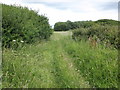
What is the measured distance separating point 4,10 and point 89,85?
484 centimetres

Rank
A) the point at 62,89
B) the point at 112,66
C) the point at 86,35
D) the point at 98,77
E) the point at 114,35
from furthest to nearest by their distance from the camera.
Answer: the point at 86,35 < the point at 114,35 < the point at 112,66 < the point at 98,77 < the point at 62,89

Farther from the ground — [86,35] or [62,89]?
[86,35]

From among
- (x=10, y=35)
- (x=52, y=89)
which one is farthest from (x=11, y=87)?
(x=10, y=35)

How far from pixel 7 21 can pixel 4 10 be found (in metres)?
0.49

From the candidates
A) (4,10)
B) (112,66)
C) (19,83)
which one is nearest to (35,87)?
(19,83)

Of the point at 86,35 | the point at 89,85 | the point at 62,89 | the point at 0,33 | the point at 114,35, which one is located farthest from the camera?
the point at 86,35

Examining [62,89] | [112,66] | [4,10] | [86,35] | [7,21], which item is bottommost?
[62,89]

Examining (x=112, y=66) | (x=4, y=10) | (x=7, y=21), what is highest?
(x=4, y=10)

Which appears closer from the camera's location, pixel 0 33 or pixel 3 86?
pixel 3 86

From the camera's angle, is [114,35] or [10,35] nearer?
[10,35]

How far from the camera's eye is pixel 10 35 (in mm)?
6492

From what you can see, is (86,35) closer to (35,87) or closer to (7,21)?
(7,21)

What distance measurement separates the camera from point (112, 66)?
3.90 meters

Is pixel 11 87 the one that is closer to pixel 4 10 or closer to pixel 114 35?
pixel 4 10
